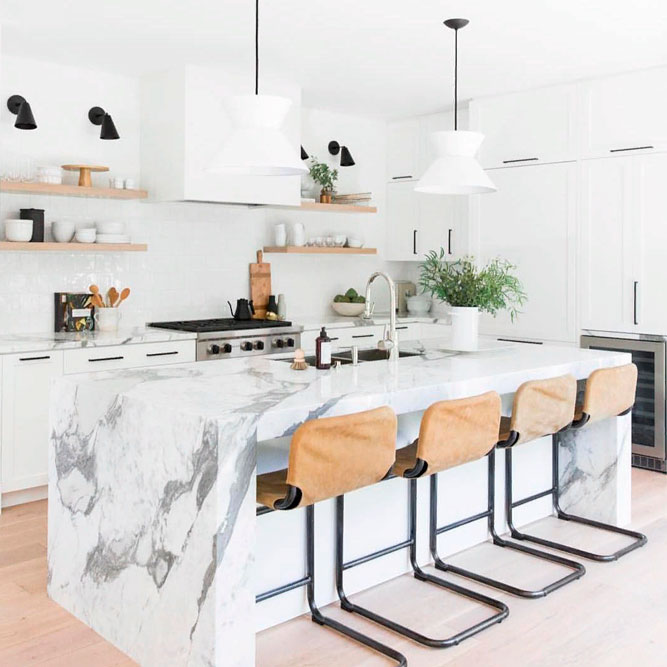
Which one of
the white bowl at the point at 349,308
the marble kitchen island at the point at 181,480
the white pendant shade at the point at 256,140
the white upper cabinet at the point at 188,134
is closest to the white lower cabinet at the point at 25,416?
the marble kitchen island at the point at 181,480

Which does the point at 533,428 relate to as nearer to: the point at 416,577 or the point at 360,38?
the point at 416,577

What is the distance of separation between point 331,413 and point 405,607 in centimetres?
98

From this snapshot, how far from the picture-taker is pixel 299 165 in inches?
127

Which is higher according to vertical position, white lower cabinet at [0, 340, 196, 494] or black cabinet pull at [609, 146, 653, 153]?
black cabinet pull at [609, 146, 653, 153]

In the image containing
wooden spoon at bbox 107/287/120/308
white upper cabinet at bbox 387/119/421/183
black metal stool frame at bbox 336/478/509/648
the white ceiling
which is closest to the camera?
black metal stool frame at bbox 336/478/509/648

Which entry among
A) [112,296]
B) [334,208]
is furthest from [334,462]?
[334,208]

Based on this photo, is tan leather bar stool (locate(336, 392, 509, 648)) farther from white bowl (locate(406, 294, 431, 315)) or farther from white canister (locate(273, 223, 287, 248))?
white bowl (locate(406, 294, 431, 315))

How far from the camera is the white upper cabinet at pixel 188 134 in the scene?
17.5ft

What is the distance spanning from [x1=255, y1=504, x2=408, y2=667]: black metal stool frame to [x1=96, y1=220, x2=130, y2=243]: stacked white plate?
9.65 feet

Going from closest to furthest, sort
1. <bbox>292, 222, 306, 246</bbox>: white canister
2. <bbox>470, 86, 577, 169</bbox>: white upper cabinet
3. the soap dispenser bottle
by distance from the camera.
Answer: the soap dispenser bottle, <bbox>470, 86, 577, 169</bbox>: white upper cabinet, <bbox>292, 222, 306, 246</bbox>: white canister

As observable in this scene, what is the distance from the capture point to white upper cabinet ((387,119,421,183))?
6.98m

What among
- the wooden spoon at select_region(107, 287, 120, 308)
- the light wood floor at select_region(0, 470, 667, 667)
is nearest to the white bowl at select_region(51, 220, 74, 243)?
the wooden spoon at select_region(107, 287, 120, 308)

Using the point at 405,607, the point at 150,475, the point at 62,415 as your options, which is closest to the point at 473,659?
the point at 405,607

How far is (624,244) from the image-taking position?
5.48 metres
